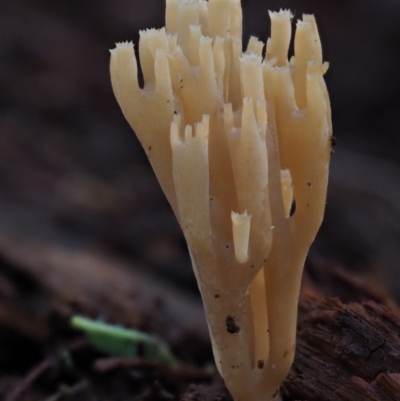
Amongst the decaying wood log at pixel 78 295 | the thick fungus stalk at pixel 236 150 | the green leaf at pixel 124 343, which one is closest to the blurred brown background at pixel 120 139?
the decaying wood log at pixel 78 295

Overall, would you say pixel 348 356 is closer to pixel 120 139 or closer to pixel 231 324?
pixel 231 324

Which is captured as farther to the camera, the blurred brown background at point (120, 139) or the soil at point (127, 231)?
the blurred brown background at point (120, 139)

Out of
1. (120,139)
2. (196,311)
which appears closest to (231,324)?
(196,311)

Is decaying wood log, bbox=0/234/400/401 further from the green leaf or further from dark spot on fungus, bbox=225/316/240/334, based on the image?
dark spot on fungus, bbox=225/316/240/334

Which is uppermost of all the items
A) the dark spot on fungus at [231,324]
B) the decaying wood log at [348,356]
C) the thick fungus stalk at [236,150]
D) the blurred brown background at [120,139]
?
the thick fungus stalk at [236,150]

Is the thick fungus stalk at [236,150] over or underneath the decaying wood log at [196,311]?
over

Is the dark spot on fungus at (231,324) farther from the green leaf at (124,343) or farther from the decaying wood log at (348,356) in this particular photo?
the green leaf at (124,343)

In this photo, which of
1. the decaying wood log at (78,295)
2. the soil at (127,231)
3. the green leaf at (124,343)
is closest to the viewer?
the soil at (127,231)

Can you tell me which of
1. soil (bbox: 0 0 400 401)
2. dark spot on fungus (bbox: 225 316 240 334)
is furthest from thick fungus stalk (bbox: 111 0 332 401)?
soil (bbox: 0 0 400 401)
